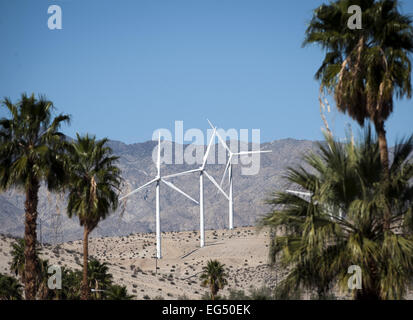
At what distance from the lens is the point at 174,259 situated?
122 meters

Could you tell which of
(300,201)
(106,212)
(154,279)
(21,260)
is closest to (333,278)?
(300,201)

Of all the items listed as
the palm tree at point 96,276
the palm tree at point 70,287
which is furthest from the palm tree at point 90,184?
the palm tree at point 96,276

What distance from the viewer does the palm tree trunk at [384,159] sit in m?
18.1

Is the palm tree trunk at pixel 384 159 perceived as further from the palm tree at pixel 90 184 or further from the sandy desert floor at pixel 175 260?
the sandy desert floor at pixel 175 260

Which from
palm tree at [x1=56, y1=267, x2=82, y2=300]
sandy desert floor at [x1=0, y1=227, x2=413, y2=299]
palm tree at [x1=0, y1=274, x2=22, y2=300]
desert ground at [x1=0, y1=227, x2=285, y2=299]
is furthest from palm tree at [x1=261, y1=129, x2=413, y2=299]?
palm tree at [x1=0, y1=274, x2=22, y2=300]

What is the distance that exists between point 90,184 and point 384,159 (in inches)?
689

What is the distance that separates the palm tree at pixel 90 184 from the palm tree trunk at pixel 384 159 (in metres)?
16.0

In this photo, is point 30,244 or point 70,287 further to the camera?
point 70,287

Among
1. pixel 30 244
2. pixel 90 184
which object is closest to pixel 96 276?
pixel 90 184

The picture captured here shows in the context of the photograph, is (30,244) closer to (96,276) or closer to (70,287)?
(96,276)

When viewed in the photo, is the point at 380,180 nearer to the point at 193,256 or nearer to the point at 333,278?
the point at 333,278

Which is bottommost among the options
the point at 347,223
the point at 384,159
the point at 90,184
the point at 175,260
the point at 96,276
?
the point at 175,260

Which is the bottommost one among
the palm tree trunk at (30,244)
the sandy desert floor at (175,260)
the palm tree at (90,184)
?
the sandy desert floor at (175,260)

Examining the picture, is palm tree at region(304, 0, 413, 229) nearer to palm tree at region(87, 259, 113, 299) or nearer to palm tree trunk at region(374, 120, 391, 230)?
palm tree trunk at region(374, 120, 391, 230)
